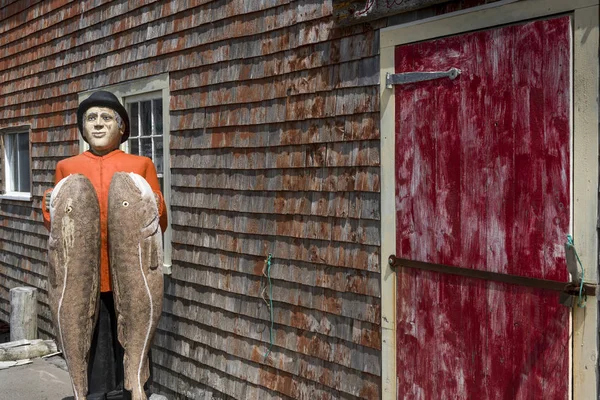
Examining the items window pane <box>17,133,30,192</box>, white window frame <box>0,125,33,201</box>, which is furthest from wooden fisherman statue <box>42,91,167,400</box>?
window pane <box>17,133,30,192</box>

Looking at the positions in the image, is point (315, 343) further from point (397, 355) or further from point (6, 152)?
point (6, 152)

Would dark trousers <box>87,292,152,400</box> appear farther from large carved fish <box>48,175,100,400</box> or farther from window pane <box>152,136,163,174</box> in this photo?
window pane <box>152,136,163,174</box>

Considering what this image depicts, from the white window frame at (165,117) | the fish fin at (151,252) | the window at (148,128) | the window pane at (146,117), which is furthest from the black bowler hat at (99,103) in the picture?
the window pane at (146,117)

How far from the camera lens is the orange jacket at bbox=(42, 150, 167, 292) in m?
4.16

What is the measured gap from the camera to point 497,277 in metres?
3.17

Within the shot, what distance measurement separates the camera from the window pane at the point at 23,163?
8.57 meters

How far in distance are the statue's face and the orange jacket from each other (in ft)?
0.19

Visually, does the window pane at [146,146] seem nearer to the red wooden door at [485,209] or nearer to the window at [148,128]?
the window at [148,128]

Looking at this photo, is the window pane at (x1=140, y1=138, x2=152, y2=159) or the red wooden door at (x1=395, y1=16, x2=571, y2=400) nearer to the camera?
the red wooden door at (x1=395, y1=16, x2=571, y2=400)

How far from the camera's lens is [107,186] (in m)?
4.18

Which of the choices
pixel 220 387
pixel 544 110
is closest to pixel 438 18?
pixel 544 110

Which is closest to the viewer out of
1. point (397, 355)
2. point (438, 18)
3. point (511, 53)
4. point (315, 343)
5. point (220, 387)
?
point (511, 53)

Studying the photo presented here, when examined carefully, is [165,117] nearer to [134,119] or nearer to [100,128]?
[134,119]

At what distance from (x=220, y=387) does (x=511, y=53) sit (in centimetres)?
325
